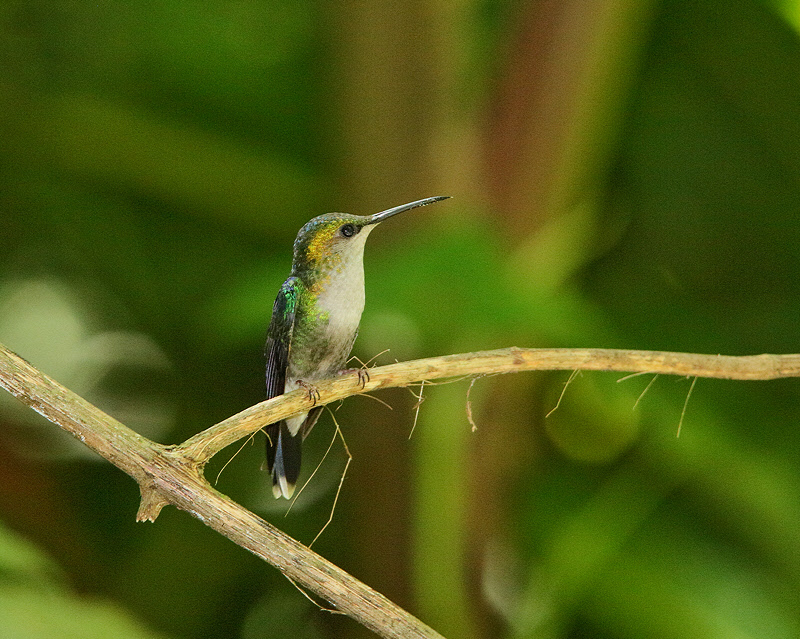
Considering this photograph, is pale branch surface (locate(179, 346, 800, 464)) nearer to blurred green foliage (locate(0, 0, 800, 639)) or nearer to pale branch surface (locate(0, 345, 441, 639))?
pale branch surface (locate(0, 345, 441, 639))

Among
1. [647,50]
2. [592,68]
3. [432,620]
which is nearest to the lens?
[432,620]

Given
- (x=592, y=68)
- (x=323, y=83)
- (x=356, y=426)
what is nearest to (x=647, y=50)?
(x=592, y=68)

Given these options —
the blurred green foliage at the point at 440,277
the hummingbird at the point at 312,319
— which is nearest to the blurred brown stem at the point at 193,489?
the hummingbird at the point at 312,319

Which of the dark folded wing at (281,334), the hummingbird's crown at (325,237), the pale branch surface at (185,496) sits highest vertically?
the hummingbird's crown at (325,237)

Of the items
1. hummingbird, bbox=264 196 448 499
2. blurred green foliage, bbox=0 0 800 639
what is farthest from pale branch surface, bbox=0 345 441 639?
blurred green foliage, bbox=0 0 800 639

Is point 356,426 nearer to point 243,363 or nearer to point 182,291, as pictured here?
point 243,363

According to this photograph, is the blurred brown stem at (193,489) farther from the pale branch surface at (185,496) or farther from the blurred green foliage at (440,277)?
the blurred green foliage at (440,277)
